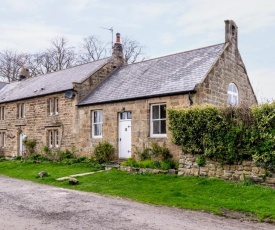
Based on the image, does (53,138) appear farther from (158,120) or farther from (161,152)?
(161,152)

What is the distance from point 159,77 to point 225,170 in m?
8.00

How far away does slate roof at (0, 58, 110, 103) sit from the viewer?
79.6ft

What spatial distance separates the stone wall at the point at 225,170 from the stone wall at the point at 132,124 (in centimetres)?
166

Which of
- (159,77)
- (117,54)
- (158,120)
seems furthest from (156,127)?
(117,54)

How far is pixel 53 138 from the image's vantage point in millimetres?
24016

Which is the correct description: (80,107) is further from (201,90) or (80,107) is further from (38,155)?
(201,90)

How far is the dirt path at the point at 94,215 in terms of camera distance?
7.70 m

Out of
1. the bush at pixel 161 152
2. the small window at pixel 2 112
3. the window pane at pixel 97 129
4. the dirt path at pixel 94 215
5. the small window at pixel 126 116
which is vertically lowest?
the dirt path at pixel 94 215

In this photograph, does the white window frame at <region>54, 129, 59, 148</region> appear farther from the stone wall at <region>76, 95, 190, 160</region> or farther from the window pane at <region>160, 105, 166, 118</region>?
the window pane at <region>160, 105, 166, 118</region>

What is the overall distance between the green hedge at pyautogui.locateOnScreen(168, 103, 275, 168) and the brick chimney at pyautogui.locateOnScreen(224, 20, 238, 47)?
760cm

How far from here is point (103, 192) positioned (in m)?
12.4

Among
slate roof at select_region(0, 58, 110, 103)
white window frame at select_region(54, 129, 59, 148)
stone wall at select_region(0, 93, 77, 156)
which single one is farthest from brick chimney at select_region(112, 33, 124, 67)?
white window frame at select_region(54, 129, 59, 148)

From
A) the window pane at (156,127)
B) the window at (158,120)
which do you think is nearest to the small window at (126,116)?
the window at (158,120)

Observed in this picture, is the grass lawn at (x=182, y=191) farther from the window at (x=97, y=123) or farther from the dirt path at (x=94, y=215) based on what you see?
the window at (x=97, y=123)
